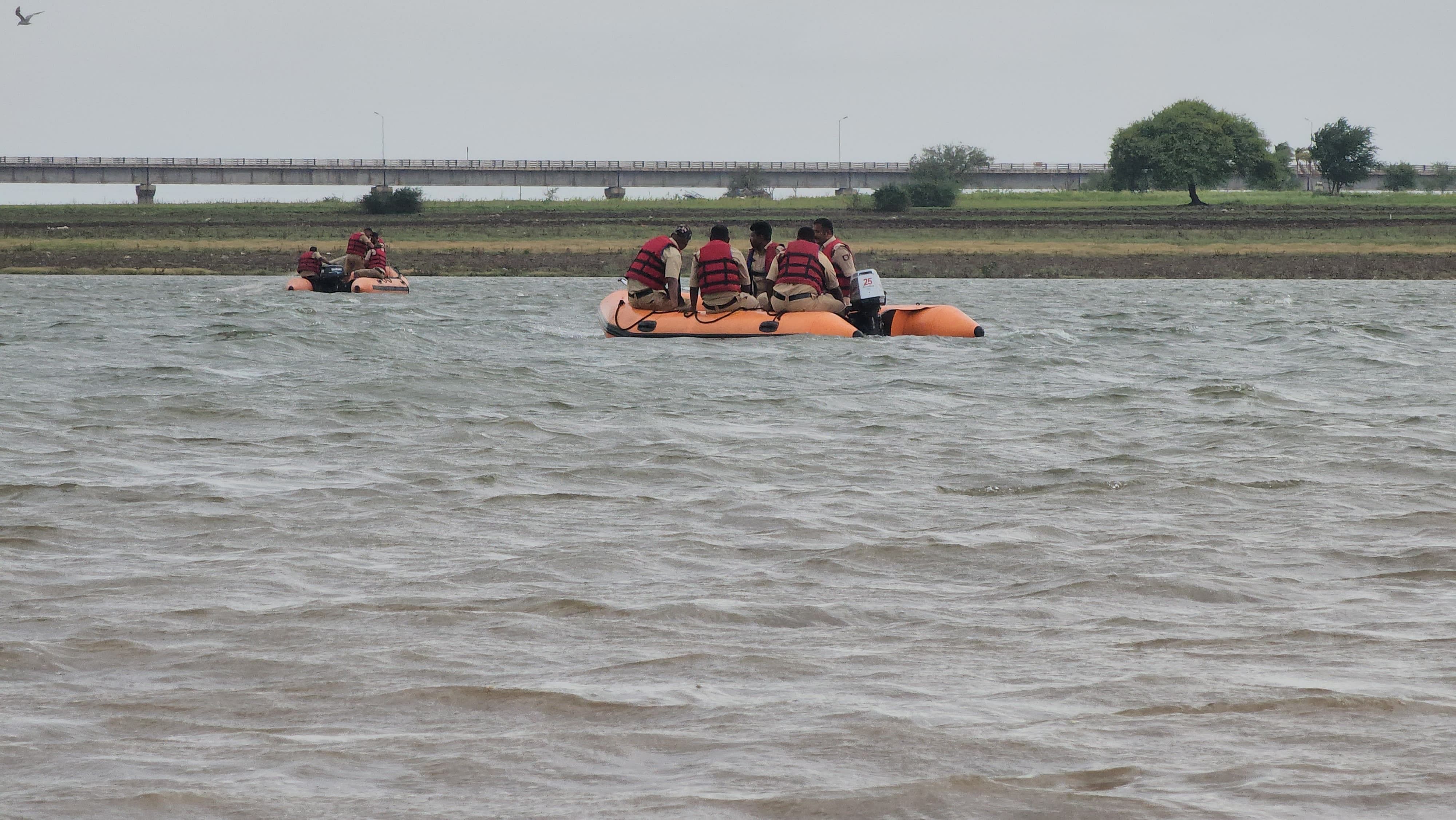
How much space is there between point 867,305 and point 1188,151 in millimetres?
78469

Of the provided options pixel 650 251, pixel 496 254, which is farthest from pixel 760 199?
pixel 650 251

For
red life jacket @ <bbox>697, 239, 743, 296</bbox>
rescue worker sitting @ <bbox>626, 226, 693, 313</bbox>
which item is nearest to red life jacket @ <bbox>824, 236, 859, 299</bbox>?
red life jacket @ <bbox>697, 239, 743, 296</bbox>

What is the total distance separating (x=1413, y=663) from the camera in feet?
15.7

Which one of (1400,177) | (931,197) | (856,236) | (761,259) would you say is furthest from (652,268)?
(1400,177)

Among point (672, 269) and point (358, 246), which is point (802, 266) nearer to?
point (672, 269)

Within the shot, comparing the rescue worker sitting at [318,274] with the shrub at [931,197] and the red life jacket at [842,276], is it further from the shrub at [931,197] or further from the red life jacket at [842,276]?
the shrub at [931,197]

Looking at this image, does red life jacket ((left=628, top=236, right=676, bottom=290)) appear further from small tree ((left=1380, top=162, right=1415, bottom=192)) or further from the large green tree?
small tree ((left=1380, top=162, right=1415, bottom=192))

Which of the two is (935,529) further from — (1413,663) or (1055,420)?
(1055,420)

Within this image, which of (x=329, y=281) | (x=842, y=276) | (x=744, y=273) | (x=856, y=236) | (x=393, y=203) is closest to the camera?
(x=744, y=273)

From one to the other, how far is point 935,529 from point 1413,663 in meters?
2.74

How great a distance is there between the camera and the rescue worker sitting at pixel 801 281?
19859 millimetres

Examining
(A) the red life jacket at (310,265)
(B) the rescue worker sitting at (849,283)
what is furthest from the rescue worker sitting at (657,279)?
(A) the red life jacket at (310,265)

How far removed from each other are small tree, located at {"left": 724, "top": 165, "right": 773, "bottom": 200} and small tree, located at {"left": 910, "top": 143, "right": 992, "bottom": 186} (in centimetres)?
1037

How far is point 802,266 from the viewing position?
65.3 ft
